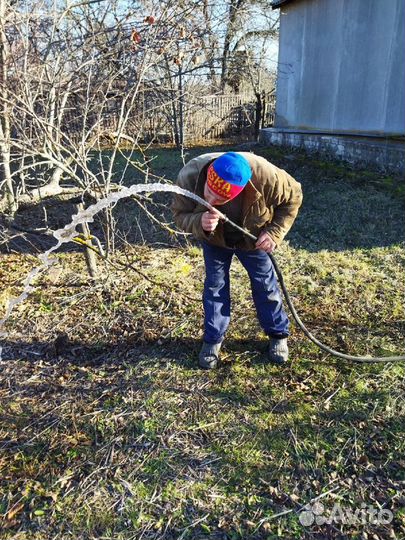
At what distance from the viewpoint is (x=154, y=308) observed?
3305 millimetres

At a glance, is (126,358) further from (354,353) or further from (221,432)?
(354,353)

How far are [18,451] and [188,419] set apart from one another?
32.7 inches

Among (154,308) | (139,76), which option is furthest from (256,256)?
(139,76)

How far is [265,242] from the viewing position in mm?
2311

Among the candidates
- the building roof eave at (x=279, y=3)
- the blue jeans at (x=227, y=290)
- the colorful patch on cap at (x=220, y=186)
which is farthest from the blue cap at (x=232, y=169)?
the building roof eave at (x=279, y=3)

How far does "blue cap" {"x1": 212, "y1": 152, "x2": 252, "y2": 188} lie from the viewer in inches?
77.2

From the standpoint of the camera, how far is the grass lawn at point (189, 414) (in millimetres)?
1820

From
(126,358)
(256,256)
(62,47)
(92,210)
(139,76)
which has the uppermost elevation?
(62,47)

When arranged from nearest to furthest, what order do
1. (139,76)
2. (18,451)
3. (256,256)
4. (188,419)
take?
(18,451) < (188,419) < (256,256) < (139,76)

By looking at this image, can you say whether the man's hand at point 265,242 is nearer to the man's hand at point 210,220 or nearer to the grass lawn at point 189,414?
the man's hand at point 210,220
